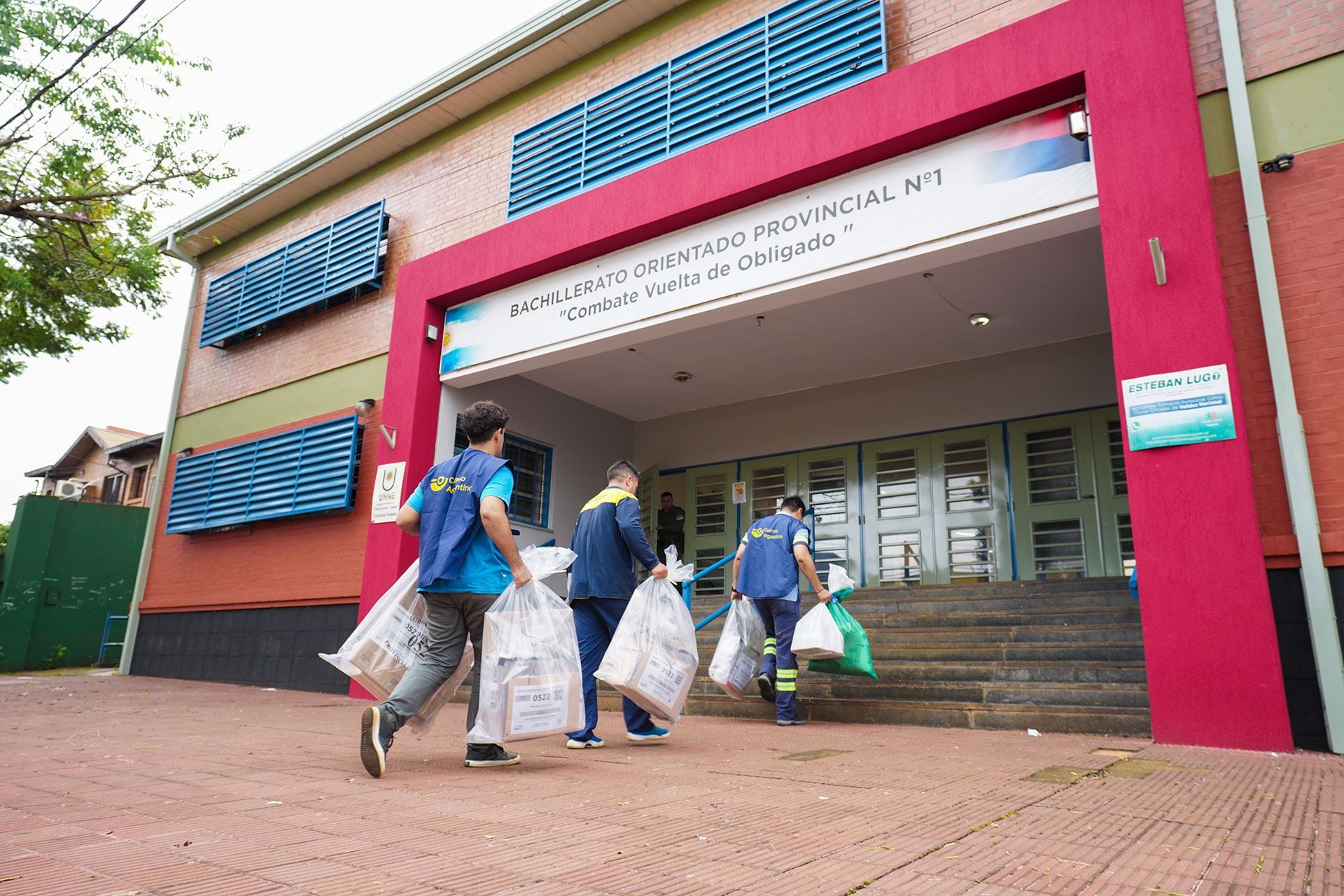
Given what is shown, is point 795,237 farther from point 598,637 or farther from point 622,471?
point 598,637

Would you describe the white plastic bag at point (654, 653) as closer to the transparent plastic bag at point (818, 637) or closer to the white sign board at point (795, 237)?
the transparent plastic bag at point (818, 637)

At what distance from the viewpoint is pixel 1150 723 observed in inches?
199

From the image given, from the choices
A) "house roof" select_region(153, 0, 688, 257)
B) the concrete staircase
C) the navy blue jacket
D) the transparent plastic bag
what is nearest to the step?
the concrete staircase

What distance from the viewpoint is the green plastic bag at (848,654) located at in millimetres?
6023

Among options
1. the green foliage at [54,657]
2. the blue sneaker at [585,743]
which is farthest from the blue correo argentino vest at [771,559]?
the green foliage at [54,657]

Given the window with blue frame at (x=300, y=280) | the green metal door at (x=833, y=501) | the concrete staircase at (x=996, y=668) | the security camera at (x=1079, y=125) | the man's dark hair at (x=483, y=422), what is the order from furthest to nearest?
the green metal door at (x=833, y=501) → the window with blue frame at (x=300, y=280) → the security camera at (x=1079, y=125) → the concrete staircase at (x=996, y=668) → the man's dark hair at (x=483, y=422)

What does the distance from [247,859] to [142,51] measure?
1178 centimetres

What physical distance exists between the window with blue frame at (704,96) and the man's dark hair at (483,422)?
4661 mm

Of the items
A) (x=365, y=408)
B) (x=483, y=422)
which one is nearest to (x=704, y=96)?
(x=365, y=408)

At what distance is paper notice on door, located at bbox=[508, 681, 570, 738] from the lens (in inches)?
156

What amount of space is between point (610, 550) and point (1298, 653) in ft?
12.5

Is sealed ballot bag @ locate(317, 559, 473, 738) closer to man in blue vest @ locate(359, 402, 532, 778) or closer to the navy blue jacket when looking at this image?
man in blue vest @ locate(359, 402, 532, 778)

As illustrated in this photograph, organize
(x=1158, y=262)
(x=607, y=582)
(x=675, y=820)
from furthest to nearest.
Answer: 1. (x=1158, y=262)
2. (x=607, y=582)
3. (x=675, y=820)

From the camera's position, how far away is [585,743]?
494cm
